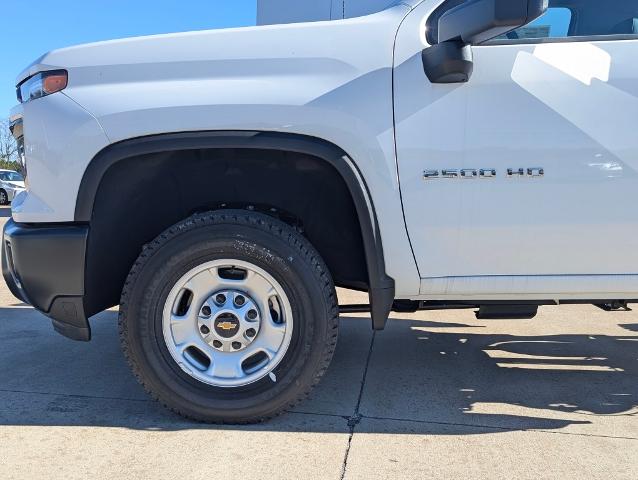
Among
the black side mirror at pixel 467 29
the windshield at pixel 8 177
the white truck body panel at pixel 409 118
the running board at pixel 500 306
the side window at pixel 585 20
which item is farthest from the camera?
the windshield at pixel 8 177

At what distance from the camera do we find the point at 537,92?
7.77 ft

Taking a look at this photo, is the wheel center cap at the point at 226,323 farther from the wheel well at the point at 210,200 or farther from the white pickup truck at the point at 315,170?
the wheel well at the point at 210,200

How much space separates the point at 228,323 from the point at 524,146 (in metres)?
1.57

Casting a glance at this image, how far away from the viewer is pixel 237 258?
2492mm

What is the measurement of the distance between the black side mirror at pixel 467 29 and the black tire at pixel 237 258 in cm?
100

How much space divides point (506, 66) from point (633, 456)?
179 centimetres

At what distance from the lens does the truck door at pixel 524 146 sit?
7.77 ft

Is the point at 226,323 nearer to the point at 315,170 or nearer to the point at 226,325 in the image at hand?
the point at 226,325

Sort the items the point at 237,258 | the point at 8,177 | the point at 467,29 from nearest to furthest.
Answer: the point at 467,29
the point at 237,258
the point at 8,177

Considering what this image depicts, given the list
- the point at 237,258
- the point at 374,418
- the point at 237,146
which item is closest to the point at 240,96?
the point at 237,146

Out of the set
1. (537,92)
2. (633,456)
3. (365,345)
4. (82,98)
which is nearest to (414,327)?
(365,345)

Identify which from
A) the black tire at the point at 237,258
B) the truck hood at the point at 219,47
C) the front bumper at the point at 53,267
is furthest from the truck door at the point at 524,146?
the front bumper at the point at 53,267

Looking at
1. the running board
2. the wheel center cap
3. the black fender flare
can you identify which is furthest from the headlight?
the running board

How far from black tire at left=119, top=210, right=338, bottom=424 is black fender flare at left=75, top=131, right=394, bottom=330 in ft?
1.05
